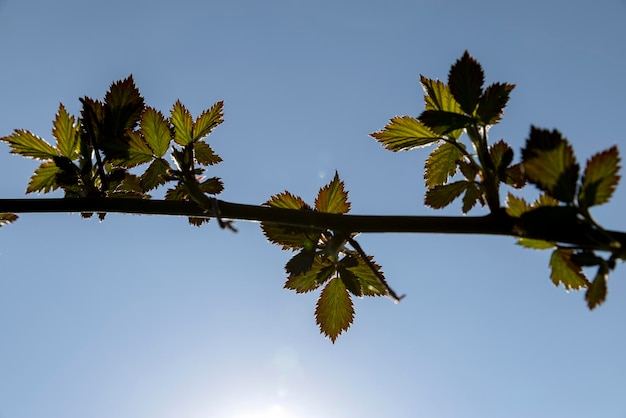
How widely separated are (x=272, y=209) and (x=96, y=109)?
0.60 metres

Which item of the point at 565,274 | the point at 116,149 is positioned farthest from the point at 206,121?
the point at 565,274

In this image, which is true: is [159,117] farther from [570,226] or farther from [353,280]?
[570,226]

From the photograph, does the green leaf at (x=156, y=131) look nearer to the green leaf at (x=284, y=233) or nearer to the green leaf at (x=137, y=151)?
the green leaf at (x=137, y=151)

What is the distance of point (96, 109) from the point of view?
52.5 inches

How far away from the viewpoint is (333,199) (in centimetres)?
139

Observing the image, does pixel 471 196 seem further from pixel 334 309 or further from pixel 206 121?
pixel 206 121

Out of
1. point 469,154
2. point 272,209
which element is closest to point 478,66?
point 469,154

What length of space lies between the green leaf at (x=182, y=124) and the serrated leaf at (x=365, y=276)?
559mm

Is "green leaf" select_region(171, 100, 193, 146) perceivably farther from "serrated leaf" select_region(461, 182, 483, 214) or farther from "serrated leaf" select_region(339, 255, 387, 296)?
"serrated leaf" select_region(461, 182, 483, 214)

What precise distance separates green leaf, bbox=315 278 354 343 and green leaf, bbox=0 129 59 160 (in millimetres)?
839

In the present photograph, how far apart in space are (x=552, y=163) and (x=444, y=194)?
1.15 ft

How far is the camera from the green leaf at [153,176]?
4.58 feet

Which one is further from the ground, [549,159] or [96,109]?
[96,109]

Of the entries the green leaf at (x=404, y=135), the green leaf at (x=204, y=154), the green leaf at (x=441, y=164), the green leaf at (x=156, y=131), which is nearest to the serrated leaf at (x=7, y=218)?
the green leaf at (x=156, y=131)
